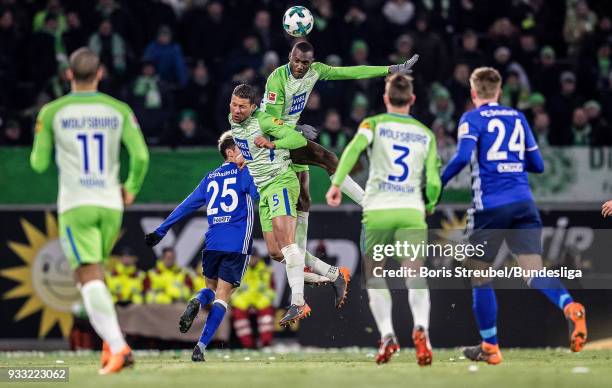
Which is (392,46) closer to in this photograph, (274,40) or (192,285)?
(274,40)

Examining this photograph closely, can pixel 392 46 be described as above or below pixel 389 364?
above

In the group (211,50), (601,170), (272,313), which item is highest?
(211,50)

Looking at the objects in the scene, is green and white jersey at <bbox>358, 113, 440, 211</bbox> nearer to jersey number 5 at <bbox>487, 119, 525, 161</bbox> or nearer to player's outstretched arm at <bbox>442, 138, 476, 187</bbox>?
player's outstretched arm at <bbox>442, 138, 476, 187</bbox>

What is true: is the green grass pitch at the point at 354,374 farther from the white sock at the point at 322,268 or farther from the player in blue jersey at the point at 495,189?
the white sock at the point at 322,268

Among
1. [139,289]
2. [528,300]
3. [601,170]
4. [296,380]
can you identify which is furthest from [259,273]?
[296,380]

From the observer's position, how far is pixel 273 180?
14305 mm

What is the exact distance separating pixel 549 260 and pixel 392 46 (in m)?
5.02

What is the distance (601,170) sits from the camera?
20.2m

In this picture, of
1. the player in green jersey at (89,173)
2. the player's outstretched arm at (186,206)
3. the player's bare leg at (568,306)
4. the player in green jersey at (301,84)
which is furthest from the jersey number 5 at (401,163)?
the player's outstretched arm at (186,206)

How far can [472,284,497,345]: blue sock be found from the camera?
493 inches

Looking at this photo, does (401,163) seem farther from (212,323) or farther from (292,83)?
(212,323)

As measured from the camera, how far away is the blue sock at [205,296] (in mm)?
14297

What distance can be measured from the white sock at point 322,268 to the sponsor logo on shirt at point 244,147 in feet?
5.08

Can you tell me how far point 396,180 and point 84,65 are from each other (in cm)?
299
